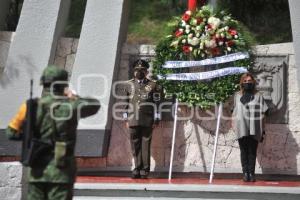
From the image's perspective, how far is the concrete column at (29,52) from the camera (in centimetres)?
1057

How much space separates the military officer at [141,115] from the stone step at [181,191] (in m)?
1.10

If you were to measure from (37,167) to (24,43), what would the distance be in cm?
490

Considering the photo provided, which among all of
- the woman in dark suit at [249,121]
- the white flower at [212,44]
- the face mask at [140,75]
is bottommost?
the woman in dark suit at [249,121]

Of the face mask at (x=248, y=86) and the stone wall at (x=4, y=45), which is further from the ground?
the stone wall at (x=4, y=45)

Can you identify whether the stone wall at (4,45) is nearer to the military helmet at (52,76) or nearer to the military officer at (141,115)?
the military officer at (141,115)

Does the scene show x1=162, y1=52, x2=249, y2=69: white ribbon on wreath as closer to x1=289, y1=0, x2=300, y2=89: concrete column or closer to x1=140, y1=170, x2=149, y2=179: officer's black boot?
x1=289, y1=0, x2=300, y2=89: concrete column

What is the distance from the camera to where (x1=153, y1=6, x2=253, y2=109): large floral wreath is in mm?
10461

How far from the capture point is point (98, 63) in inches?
417

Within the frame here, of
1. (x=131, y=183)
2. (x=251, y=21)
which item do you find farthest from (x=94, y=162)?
(x=251, y=21)

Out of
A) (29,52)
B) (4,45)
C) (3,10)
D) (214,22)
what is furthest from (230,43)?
(3,10)

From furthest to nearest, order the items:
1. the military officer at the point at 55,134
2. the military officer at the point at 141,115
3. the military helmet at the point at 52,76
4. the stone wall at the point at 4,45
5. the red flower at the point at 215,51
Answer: the stone wall at the point at 4,45, the red flower at the point at 215,51, the military officer at the point at 141,115, the military helmet at the point at 52,76, the military officer at the point at 55,134

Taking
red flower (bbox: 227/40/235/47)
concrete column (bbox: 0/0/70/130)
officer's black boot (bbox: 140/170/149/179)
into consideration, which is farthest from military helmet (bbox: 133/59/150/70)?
officer's black boot (bbox: 140/170/149/179)

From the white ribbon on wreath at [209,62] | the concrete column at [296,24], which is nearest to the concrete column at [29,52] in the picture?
the white ribbon on wreath at [209,62]

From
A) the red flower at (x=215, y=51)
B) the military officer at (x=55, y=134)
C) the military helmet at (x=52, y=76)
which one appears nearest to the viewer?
the military officer at (x=55, y=134)
